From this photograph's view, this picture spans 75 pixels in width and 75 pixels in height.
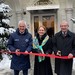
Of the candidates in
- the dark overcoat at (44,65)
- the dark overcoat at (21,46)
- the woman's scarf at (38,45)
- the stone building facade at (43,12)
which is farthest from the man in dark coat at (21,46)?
the stone building facade at (43,12)

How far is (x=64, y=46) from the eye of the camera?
7.38m

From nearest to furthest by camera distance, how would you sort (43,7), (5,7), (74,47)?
(74,47) < (5,7) < (43,7)

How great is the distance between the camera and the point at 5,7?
11758 millimetres

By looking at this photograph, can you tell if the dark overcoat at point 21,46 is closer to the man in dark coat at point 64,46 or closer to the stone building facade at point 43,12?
the man in dark coat at point 64,46

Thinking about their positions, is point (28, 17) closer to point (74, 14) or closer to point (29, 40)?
point (74, 14)

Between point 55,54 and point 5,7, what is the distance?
4.74 m

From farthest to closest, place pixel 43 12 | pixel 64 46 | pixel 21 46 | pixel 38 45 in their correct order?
1. pixel 43 12
2. pixel 21 46
3. pixel 38 45
4. pixel 64 46

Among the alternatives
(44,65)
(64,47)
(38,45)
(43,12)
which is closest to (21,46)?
(38,45)

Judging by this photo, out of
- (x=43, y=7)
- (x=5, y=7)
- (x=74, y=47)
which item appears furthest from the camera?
(x=43, y=7)

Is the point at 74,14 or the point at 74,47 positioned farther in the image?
the point at 74,14

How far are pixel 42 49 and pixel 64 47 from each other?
61 centimetres

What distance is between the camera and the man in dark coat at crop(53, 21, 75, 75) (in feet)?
24.1

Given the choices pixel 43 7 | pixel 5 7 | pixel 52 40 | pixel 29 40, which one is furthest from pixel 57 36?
pixel 43 7

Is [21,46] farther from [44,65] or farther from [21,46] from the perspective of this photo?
[44,65]
